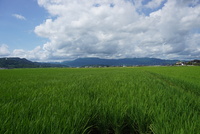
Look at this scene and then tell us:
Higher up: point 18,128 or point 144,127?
point 18,128

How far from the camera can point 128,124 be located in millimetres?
2096

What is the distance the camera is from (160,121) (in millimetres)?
1649

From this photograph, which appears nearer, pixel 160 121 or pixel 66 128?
pixel 66 128

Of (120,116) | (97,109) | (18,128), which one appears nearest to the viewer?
(18,128)

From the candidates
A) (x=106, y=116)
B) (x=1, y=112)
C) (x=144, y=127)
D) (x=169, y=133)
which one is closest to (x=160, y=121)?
(x=169, y=133)

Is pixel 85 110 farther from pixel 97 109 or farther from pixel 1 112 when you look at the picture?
pixel 1 112

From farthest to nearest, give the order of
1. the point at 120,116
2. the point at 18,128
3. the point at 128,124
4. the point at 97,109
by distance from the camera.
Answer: the point at 97,109
the point at 128,124
the point at 120,116
the point at 18,128

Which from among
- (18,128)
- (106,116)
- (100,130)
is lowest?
(100,130)

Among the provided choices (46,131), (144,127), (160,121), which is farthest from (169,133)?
(46,131)

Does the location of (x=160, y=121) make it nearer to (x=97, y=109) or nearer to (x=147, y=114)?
(x=147, y=114)

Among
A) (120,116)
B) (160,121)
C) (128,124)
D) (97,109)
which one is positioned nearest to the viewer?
(160,121)

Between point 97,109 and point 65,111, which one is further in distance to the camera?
point 97,109

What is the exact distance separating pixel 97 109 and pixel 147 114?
0.82 metres

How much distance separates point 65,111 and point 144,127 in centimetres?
123
